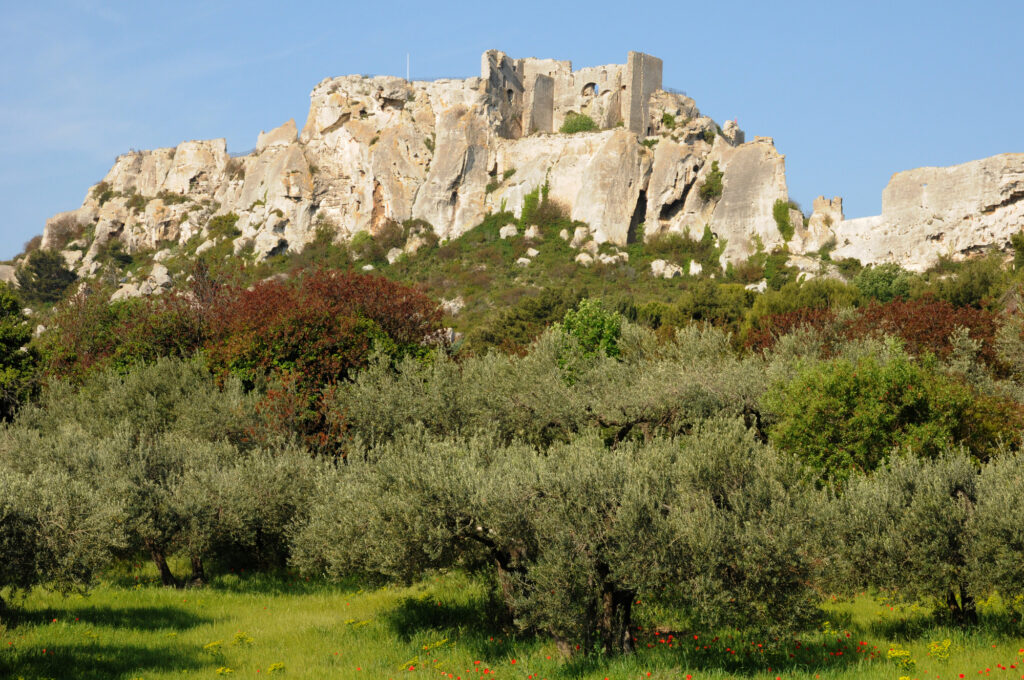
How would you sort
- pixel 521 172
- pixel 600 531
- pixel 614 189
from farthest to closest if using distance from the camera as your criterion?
pixel 521 172
pixel 614 189
pixel 600 531

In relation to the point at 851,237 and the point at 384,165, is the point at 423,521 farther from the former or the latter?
the point at 384,165

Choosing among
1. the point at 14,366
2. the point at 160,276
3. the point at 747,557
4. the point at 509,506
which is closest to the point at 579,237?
the point at 160,276

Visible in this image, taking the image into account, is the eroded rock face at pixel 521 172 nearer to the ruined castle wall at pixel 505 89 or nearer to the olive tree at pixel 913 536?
the ruined castle wall at pixel 505 89

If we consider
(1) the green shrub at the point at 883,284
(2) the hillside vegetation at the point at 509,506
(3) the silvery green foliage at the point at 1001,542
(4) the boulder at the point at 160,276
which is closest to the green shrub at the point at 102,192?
(4) the boulder at the point at 160,276

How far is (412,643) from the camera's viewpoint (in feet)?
45.6

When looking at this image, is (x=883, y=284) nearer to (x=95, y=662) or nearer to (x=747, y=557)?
(x=747, y=557)

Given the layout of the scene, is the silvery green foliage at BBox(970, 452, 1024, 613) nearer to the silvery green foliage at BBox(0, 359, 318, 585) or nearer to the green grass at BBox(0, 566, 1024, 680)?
the green grass at BBox(0, 566, 1024, 680)

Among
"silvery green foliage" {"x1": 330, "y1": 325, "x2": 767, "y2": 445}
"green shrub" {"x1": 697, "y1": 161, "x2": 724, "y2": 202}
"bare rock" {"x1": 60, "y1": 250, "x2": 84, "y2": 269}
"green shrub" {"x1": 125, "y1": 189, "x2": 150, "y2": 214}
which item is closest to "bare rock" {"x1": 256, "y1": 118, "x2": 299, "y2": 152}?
"green shrub" {"x1": 125, "y1": 189, "x2": 150, "y2": 214}

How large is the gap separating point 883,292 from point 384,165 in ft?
165

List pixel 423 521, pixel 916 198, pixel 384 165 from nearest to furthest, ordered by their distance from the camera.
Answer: pixel 423 521 < pixel 916 198 < pixel 384 165

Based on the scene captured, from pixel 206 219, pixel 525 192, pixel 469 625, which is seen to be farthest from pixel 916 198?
pixel 206 219

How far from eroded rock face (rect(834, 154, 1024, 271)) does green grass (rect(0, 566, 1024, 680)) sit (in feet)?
160

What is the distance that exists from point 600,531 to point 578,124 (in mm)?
77845

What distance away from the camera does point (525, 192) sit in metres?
81.3
